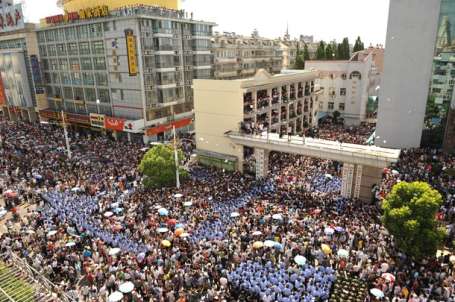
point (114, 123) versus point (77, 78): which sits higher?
point (77, 78)

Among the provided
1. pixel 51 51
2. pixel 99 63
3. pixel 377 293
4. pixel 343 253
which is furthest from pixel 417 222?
pixel 51 51

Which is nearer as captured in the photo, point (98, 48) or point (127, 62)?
point (127, 62)

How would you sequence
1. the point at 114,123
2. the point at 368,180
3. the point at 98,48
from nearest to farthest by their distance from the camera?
the point at 368,180 → the point at 114,123 → the point at 98,48

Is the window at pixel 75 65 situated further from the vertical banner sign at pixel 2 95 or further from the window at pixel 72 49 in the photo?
the vertical banner sign at pixel 2 95

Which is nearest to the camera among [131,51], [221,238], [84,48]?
[221,238]

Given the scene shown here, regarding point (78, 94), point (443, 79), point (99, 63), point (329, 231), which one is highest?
point (99, 63)

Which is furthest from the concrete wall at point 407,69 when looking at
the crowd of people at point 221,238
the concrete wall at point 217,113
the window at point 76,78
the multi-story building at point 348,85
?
the window at point 76,78

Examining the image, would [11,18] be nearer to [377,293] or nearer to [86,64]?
[86,64]
